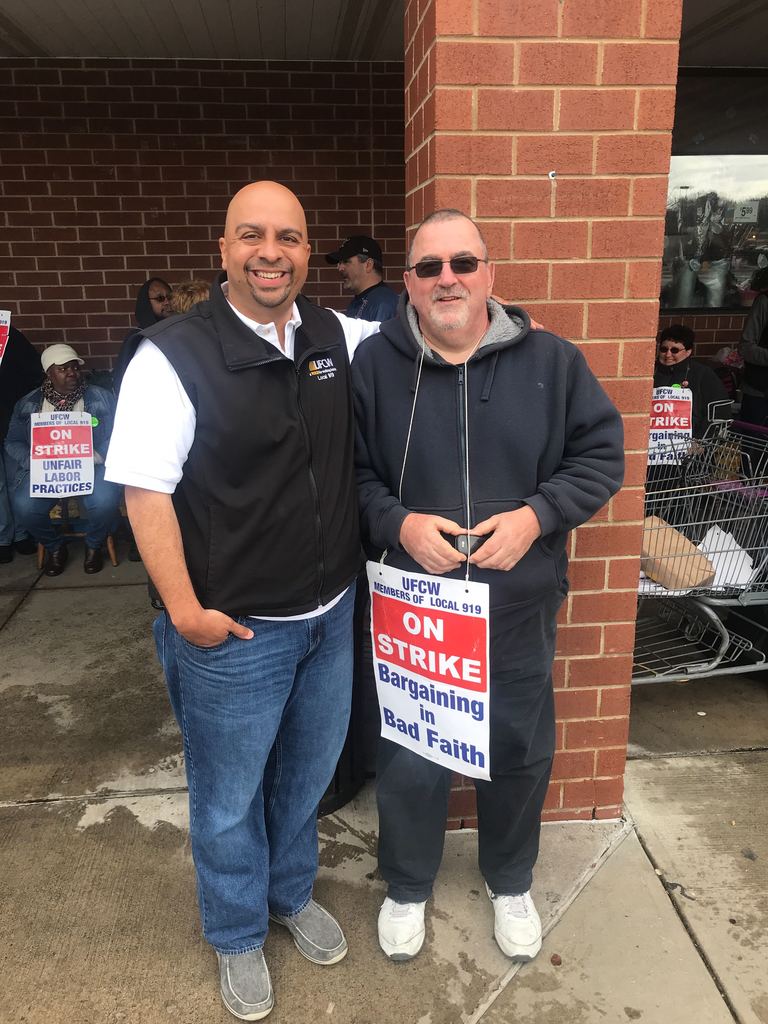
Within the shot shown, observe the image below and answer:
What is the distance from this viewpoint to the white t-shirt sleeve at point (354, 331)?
221 cm

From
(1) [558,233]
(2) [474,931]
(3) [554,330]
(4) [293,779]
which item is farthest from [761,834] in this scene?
(1) [558,233]

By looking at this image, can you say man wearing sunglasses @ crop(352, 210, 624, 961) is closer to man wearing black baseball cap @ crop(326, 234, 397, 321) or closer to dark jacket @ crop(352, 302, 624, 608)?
dark jacket @ crop(352, 302, 624, 608)

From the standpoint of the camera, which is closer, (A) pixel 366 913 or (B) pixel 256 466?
(B) pixel 256 466

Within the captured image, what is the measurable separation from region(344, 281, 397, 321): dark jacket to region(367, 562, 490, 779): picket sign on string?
2969 millimetres

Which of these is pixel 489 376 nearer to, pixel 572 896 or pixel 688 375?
pixel 572 896

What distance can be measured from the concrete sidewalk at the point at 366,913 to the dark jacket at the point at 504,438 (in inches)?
42.7

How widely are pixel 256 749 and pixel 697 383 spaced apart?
12.1 feet

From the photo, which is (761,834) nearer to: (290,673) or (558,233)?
(290,673)

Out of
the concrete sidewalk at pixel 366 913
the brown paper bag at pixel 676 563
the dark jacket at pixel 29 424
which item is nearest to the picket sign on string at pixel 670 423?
the brown paper bag at pixel 676 563

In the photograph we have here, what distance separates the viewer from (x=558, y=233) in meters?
2.37

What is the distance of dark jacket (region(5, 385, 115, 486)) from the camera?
17.7 ft

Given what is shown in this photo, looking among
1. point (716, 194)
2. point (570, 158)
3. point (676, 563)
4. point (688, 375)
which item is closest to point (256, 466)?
point (570, 158)

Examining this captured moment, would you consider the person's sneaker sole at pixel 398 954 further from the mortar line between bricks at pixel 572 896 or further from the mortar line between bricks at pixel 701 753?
the mortar line between bricks at pixel 701 753

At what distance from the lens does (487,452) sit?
2.01 meters
